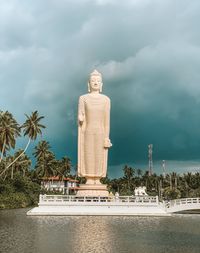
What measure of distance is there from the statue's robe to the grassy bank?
15.6 m

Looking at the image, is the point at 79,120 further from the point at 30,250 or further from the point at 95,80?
the point at 30,250

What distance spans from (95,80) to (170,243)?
29.0 metres

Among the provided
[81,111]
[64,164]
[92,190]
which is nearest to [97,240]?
[92,190]

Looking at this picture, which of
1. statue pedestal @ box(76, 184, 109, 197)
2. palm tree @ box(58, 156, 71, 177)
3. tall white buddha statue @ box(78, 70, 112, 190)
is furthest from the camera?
palm tree @ box(58, 156, 71, 177)

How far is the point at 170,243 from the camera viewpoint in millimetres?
19328

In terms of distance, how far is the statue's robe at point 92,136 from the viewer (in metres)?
44.8

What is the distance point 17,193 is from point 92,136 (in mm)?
21458

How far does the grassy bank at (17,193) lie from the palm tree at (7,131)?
5104 millimetres

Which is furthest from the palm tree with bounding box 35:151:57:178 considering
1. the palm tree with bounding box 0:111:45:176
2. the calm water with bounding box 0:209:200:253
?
the calm water with bounding box 0:209:200:253

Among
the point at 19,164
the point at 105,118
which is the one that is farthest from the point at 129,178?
the point at 105,118

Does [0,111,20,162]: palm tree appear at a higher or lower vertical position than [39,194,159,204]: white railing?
higher

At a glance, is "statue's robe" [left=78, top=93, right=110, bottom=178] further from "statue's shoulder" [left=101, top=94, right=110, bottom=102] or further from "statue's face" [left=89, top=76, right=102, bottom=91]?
"statue's face" [left=89, top=76, right=102, bottom=91]

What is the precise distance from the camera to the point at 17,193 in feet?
200

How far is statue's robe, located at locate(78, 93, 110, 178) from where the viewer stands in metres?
44.8
